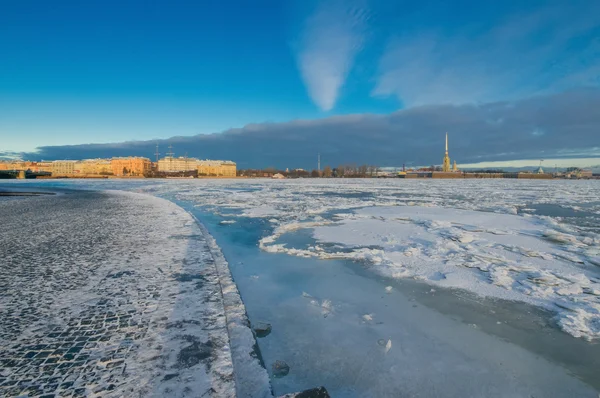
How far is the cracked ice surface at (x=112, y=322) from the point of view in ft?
7.23

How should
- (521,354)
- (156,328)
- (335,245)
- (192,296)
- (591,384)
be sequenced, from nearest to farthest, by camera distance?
(591,384) → (521,354) → (156,328) → (192,296) → (335,245)

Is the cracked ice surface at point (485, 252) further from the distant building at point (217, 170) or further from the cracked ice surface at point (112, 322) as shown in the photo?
the distant building at point (217, 170)

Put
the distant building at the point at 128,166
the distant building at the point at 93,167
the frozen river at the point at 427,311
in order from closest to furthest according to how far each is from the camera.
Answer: the frozen river at the point at 427,311 < the distant building at the point at 128,166 < the distant building at the point at 93,167

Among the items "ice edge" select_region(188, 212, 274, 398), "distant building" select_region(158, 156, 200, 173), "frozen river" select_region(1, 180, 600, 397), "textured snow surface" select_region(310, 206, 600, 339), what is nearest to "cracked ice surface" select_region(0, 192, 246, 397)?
"ice edge" select_region(188, 212, 274, 398)

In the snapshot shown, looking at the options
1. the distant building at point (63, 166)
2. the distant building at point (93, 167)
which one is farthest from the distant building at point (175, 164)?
the distant building at point (63, 166)

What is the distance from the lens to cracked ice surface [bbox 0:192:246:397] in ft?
7.23

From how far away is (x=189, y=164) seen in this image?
148 meters

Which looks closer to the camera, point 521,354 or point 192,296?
point 521,354

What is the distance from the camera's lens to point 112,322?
3039 mm

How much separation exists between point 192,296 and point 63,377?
5.18 ft

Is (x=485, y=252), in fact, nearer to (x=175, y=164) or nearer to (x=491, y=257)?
(x=491, y=257)

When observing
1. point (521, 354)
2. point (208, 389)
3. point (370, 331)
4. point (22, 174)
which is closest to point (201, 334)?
point (208, 389)

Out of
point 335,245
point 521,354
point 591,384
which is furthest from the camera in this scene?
point 335,245

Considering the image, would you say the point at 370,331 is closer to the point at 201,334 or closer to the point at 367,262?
the point at 201,334
